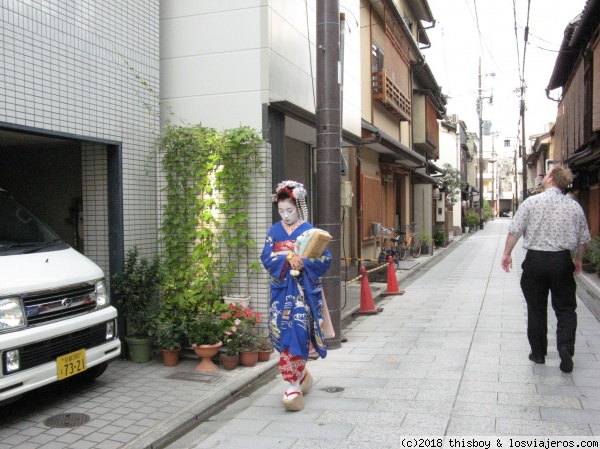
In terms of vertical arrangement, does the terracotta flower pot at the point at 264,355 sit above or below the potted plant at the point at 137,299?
below

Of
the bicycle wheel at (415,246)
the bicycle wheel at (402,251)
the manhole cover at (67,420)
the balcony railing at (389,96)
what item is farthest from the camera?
the bicycle wheel at (415,246)

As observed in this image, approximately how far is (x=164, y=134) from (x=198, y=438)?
13.5 feet

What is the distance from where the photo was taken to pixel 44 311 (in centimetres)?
461

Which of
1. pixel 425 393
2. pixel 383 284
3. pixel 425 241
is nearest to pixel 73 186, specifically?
pixel 425 393

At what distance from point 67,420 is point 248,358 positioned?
2016mm

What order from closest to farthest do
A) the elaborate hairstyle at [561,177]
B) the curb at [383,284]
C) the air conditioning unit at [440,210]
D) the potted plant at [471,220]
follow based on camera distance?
the elaborate hairstyle at [561,177] → the curb at [383,284] → the air conditioning unit at [440,210] → the potted plant at [471,220]

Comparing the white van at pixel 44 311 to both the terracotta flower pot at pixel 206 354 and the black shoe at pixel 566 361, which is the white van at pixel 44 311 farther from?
the black shoe at pixel 566 361

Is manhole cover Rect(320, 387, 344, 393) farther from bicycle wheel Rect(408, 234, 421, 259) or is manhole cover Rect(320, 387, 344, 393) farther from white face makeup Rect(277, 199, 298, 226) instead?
bicycle wheel Rect(408, 234, 421, 259)

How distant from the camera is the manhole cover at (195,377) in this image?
5716mm

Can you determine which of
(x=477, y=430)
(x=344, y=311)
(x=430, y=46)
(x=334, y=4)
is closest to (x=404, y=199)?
(x=430, y=46)

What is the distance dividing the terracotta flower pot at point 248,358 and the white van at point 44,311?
1371 millimetres

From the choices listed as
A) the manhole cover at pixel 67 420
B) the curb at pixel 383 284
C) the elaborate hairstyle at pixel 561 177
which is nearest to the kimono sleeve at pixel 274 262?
the manhole cover at pixel 67 420

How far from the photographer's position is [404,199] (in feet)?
69.9

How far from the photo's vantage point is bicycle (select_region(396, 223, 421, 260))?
63.6 ft
